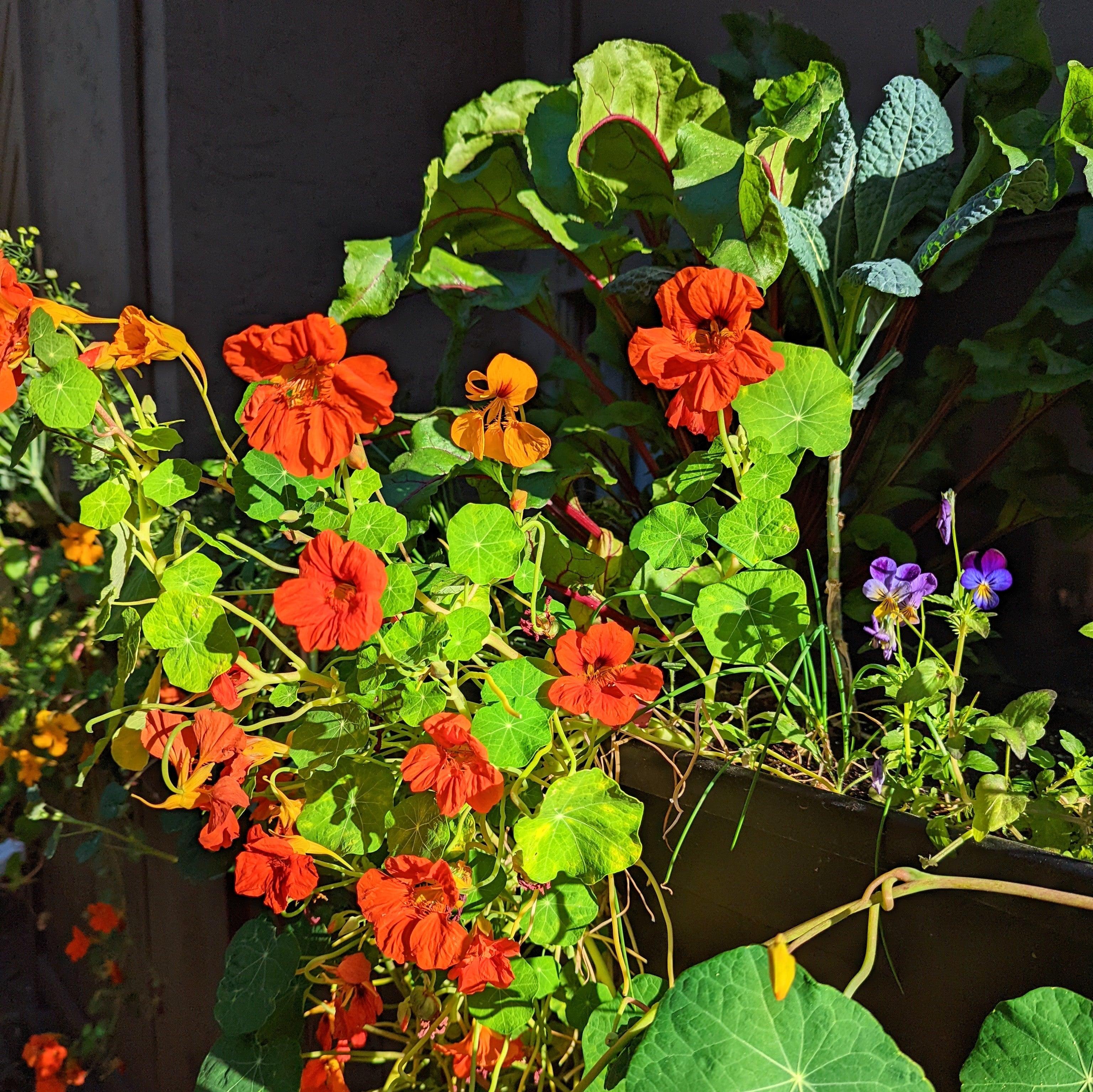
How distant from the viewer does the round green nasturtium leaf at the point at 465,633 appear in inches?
20.9

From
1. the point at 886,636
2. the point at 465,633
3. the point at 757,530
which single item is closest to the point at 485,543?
the point at 465,633

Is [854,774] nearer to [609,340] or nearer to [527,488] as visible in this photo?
[527,488]

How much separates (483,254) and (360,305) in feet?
2.41

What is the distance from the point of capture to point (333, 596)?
499mm

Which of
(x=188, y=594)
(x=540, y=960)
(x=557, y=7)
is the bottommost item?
(x=540, y=960)

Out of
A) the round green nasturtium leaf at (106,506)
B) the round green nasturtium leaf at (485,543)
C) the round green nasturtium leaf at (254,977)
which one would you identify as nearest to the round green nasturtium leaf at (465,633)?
the round green nasturtium leaf at (485,543)

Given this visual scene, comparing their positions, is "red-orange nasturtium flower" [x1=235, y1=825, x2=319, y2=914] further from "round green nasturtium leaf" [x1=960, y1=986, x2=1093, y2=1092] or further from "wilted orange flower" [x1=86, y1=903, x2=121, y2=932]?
"wilted orange flower" [x1=86, y1=903, x2=121, y2=932]

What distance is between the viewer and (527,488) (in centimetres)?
75

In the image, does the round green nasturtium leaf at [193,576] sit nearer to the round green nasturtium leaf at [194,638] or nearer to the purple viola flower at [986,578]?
the round green nasturtium leaf at [194,638]

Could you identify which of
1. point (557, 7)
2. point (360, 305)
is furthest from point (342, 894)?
point (557, 7)

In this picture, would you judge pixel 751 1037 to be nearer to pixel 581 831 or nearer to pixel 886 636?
pixel 581 831

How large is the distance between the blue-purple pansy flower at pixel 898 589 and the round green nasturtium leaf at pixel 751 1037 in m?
0.28

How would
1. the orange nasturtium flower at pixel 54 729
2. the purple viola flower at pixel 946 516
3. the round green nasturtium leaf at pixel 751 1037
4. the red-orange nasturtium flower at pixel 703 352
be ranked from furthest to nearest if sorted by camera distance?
1. the orange nasturtium flower at pixel 54 729
2. the purple viola flower at pixel 946 516
3. the red-orange nasturtium flower at pixel 703 352
4. the round green nasturtium leaf at pixel 751 1037

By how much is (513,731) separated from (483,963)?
0.46ft
